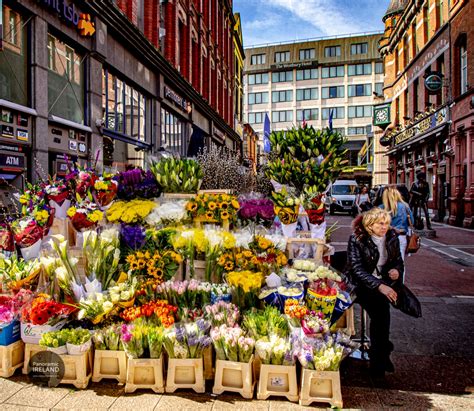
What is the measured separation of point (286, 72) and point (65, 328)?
61.9 meters

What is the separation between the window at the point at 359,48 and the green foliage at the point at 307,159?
59081mm

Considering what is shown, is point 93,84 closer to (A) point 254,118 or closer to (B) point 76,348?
(B) point 76,348

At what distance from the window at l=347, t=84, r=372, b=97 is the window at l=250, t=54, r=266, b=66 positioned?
14.7m

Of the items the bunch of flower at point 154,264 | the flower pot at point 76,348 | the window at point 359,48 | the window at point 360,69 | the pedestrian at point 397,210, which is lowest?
the flower pot at point 76,348

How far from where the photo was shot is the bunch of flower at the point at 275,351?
3.46m

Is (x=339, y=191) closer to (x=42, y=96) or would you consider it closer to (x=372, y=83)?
(x=42, y=96)

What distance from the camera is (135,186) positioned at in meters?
5.41

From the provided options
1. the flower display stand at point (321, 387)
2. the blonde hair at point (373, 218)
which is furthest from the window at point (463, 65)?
the flower display stand at point (321, 387)

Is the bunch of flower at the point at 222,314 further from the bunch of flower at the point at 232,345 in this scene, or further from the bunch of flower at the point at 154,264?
the bunch of flower at the point at 154,264

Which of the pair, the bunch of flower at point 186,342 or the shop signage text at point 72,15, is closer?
the bunch of flower at point 186,342

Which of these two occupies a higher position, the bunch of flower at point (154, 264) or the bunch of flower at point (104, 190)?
the bunch of flower at point (104, 190)

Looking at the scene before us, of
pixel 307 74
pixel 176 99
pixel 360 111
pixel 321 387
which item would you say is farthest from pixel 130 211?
pixel 307 74

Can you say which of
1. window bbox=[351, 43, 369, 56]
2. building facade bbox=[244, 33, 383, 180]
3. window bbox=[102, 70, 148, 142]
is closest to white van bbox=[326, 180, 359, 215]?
window bbox=[102, 70, 148, 142]

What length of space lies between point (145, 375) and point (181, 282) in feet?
3.50
